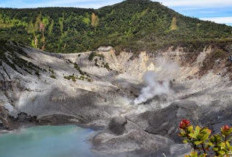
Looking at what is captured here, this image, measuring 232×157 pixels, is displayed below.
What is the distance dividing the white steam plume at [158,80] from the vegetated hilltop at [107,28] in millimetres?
9201

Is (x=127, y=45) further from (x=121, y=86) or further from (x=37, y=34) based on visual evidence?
(x=37, y=34)

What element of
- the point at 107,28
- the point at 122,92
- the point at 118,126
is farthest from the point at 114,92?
the point at 107,28

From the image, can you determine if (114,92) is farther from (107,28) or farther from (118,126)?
(107,28)

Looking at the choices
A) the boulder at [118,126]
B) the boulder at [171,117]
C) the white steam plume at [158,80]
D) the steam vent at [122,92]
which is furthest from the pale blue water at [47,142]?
the white steam plume at [158,80]

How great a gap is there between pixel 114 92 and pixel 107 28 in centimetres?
8386

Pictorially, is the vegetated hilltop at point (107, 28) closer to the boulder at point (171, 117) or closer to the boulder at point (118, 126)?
the boulder at point (171, 117)

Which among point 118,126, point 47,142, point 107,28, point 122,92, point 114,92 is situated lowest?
point 47,142

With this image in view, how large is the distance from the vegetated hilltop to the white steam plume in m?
9.20

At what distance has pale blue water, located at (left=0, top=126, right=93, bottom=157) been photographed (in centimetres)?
4825

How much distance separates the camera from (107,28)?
15912 cm

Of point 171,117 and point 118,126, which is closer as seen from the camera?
point 171,117

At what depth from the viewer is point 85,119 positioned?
218ft

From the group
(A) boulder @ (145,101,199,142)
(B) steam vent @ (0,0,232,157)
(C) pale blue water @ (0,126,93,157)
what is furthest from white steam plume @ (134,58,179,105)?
(C) pale blue water @ (0,126,93,157)

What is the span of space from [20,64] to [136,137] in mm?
37927
